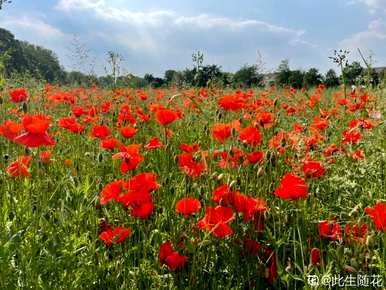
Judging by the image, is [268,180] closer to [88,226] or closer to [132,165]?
[132,165]

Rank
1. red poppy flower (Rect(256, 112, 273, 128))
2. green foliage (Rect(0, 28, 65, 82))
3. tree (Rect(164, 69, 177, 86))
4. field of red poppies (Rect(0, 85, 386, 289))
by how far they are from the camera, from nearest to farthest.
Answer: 1. field of red poppies (Rect(0, 85, 386, 289))
2. red poppy flower (Rect(256, 112, 273, 128))
3. green foliage (Rect(0, 28, 65, 82))
4. tree (Rect(164, 69, 177, 86))

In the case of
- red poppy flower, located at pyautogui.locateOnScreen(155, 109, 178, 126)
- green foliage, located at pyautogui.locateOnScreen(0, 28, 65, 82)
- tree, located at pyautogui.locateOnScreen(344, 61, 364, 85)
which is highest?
green foliage, located at pyautogui.locateOnScreen(0, 28, 65, 82)

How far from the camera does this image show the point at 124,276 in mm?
1790

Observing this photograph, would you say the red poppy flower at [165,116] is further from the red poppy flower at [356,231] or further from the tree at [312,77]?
the tree at [312,77]

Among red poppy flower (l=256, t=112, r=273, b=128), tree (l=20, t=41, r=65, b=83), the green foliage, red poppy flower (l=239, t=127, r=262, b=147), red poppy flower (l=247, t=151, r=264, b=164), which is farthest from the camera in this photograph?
tree (l=20, t=41, r=65, b=83)

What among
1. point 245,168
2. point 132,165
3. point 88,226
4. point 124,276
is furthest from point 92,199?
point 245,168

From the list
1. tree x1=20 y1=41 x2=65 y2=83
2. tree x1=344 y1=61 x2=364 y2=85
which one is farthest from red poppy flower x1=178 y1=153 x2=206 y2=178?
tree x1=20 y1=41 x2=65 y2=83

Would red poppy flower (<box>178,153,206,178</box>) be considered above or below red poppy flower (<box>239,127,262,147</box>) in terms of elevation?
below

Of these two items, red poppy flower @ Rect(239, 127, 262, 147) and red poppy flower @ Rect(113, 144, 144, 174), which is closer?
red poppy flower @ Rect(113, 144, 144, 174)

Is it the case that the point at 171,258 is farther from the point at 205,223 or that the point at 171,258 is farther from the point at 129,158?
the point at 129,158

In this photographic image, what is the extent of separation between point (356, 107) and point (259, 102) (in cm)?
92

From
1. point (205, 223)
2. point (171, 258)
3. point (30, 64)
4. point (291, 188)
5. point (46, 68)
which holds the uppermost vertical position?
point (46, 68)

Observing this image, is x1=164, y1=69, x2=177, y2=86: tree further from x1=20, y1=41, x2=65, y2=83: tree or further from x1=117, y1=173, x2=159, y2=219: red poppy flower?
x1=117, y1=173, x2=159, y2=219: red poppy flower

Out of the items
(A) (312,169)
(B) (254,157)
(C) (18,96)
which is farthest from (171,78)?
(A) (312,169)
